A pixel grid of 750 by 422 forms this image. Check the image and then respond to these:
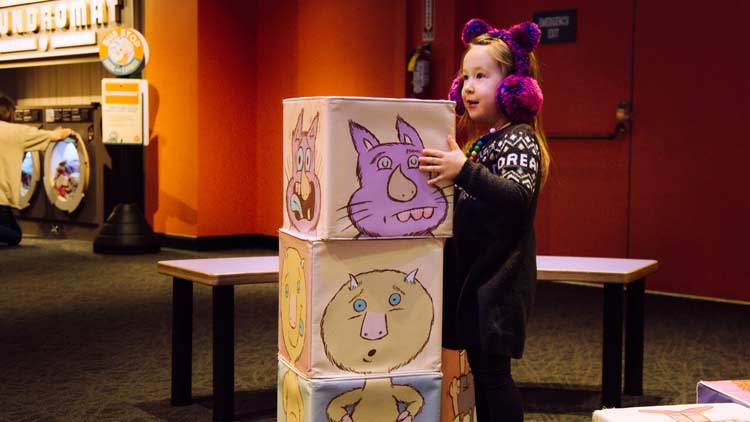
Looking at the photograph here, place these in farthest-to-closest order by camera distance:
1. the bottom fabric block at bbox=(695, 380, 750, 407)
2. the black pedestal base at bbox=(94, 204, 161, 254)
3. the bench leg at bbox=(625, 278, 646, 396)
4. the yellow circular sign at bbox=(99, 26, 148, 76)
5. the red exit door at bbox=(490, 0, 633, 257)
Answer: the yellow circular sign at bbox=(99, 26, 148, 76) < the black pedestal base at bbox=(94, 204, 161, 254) < the red exit door at bbox=(490, 0, 633, 257) < the bench leg at bbox=(625, 278, 646, 396) < the bottom fabric block at bbox=(695, 380, 750, 407)

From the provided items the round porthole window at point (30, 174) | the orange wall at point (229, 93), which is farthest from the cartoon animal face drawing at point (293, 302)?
the round porthole window at point (30, 174)

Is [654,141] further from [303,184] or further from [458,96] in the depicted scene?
[303,184]

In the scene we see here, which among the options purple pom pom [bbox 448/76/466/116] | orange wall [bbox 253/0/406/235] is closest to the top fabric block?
purple pom pom [bbox 448/76/466/116]

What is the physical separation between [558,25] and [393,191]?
4333 millimetres

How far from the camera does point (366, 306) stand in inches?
83.2

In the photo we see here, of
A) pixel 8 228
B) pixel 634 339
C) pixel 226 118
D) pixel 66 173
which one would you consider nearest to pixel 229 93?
pixel 226 118

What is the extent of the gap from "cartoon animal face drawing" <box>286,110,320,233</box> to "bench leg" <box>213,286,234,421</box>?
73cm

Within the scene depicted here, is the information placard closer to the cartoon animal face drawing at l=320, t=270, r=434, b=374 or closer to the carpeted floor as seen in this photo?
the carpeted floor

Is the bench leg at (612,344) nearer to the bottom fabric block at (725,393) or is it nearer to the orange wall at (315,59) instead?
the bottom fabric block at (725,393)

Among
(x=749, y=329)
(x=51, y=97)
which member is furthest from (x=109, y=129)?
(x=749, y=329)

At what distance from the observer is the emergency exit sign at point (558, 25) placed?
19.8ft

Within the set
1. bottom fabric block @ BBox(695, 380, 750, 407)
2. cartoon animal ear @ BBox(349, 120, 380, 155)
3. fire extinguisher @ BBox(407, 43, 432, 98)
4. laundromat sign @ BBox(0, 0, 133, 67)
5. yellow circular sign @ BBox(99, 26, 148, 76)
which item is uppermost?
laundromat sign @ BBox(0, 0, 133, 67)

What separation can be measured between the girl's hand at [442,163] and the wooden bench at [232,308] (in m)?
0.95

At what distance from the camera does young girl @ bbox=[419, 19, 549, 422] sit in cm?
206
